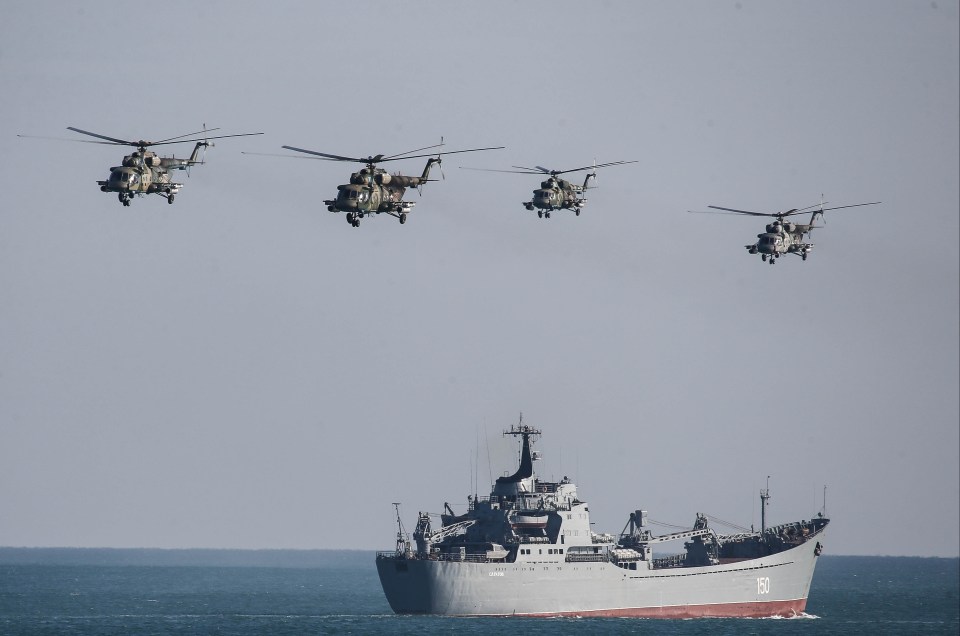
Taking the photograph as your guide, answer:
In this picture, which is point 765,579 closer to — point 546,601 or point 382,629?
point 546,601

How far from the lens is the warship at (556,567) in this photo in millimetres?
109812

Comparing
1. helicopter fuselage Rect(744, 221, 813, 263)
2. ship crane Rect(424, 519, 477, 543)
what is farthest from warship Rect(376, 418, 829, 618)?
helicopter fuselage Rect(744, 221, 813, 263)

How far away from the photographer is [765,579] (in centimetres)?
12512

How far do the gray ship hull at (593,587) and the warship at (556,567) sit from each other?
0.26 ft

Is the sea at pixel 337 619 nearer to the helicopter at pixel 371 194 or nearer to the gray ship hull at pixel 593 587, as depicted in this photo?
the gray ship hull at pixel 593 587

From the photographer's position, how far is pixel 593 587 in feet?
376

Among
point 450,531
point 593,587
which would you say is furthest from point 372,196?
point 593,587

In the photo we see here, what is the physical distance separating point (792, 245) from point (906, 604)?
9208 cm

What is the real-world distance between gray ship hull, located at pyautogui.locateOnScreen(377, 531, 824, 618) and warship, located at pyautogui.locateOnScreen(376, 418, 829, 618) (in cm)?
8

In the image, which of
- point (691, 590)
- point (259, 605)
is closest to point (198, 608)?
point (259, 605)

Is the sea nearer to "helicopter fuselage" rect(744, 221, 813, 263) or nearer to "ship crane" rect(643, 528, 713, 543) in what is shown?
"ship crane" rect(643, 528, 713, 543)

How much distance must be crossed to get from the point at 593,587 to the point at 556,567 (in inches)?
155

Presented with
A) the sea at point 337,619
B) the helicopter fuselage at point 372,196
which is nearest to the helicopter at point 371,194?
the helicopter fuselage at point 372,196

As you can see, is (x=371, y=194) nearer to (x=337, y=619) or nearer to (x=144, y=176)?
(x=144, y=176)
